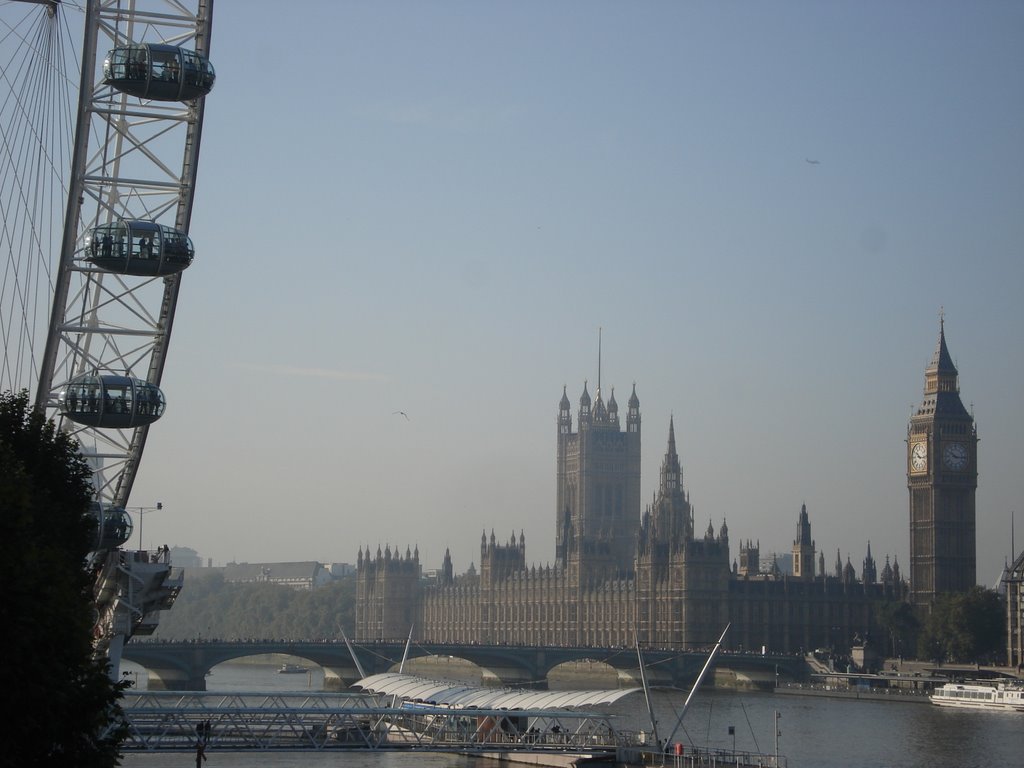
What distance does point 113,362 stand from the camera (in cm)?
4038

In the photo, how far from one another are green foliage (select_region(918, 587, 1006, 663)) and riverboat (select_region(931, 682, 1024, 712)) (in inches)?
721

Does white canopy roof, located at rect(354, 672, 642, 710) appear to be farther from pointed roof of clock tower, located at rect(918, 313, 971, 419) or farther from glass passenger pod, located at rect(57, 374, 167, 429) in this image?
pointed roof of clock tower, located at rect(918, 313, 971, 419)

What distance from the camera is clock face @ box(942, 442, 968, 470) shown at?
132m

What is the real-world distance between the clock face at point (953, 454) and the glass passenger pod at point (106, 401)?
329ft

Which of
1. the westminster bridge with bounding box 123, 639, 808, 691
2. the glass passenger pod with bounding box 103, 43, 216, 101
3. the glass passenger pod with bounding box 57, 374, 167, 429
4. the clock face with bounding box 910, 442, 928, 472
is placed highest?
the clock face with bounding box 910, 442, 928, 472

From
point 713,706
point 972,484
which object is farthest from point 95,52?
point 972,484

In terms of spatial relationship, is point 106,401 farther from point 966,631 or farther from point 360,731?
point 966,631

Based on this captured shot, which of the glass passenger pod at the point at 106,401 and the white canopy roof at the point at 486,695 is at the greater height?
the glass passenger pod at the point at 106,401

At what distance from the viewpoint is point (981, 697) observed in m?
91.6

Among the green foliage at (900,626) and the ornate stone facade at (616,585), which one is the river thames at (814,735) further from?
the green foliage at (900,626)

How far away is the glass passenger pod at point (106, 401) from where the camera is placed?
3866cm

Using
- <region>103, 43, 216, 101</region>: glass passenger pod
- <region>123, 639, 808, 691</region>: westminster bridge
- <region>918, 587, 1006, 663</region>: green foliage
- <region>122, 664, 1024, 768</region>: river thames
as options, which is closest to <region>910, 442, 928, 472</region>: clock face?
<region>918, 587, 1006, 663</region>: green foliage

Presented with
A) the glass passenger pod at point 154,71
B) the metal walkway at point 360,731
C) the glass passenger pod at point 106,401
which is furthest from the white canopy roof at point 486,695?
the glass passenger pod at point 154,71

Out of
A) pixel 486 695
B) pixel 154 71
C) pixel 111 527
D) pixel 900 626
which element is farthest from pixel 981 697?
pixel 154 71
